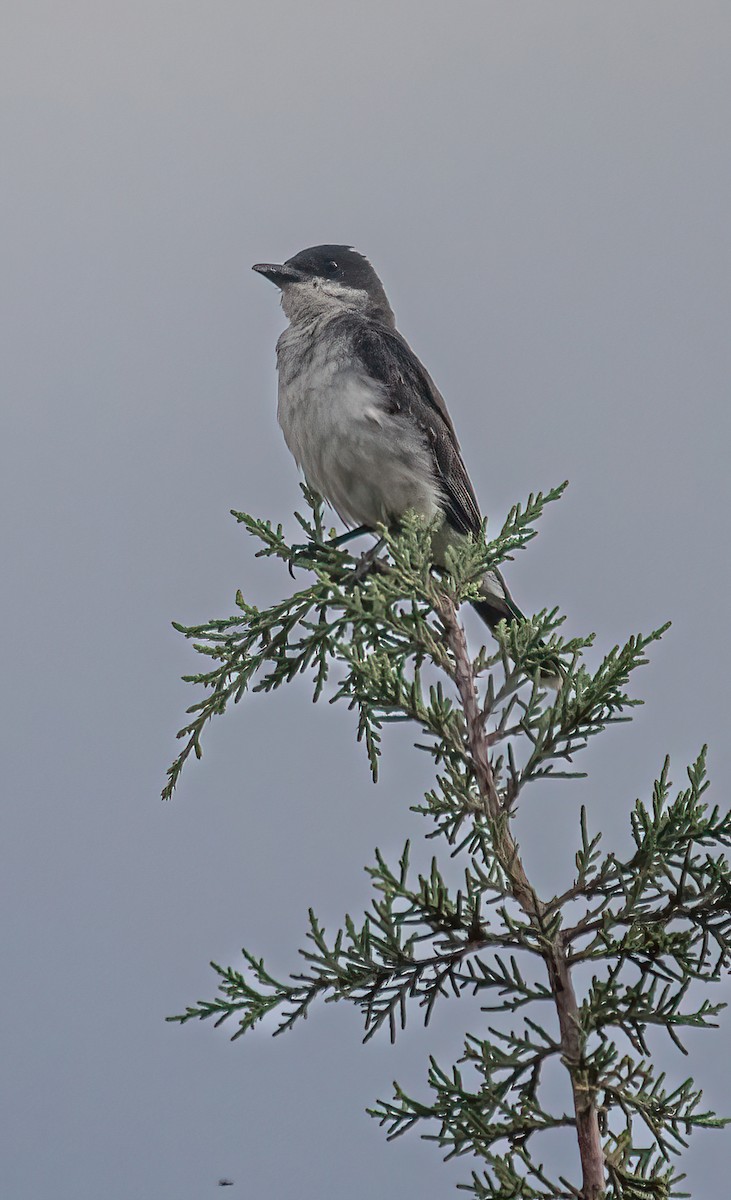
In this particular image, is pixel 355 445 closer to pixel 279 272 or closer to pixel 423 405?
pixel 423 405

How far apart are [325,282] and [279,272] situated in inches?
9.3

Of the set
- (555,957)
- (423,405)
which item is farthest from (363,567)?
(555,957)

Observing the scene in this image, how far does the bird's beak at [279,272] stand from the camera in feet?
18.6

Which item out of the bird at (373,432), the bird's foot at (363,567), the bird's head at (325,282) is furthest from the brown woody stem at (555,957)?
the bird's head at (325,282)

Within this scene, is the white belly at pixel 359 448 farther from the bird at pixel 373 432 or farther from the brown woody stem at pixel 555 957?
the brown woody stem at pixel 555 957

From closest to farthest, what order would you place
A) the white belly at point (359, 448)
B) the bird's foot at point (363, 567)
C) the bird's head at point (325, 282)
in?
the bird's foot at point (363, 567)
the white belly at point (359, 448)
the bird's head at point (325, 282)

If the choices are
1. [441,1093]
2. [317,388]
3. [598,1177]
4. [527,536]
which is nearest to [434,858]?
[441,1093]

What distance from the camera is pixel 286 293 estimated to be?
5.68 m

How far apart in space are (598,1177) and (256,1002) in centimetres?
88

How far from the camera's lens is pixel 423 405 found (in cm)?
495

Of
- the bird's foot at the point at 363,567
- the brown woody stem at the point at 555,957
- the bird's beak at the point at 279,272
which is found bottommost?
the brown woody stem at the point at 555,957

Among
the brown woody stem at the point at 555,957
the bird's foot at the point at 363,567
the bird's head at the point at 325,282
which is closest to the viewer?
the brown woody stem at the point at 555,957

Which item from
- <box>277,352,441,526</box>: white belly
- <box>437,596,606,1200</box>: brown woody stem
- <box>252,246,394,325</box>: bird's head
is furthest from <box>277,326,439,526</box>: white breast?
<box>437,596,606,1200</box>: brown woody stem

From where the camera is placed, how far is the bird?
187 inches
